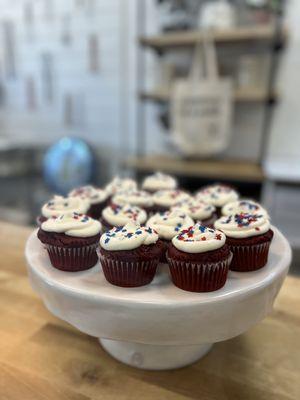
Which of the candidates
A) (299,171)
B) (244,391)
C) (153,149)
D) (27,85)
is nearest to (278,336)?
(244,391)

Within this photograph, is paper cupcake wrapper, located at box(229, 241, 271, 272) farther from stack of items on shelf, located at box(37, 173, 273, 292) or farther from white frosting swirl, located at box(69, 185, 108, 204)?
white frosting swirl, located at box(69, 185, 108, 204)

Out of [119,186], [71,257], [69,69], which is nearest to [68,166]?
[69,69]

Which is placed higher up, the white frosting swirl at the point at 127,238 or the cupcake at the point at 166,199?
the white frosting swirl at the point at 127,238

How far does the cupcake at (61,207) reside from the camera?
693 millimetres

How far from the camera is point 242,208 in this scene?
2.33ft

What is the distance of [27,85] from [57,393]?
8.35 ft

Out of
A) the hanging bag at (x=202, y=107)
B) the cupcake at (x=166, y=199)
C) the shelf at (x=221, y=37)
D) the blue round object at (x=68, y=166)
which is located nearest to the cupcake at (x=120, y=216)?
the cupcake at (x=166, y=199)

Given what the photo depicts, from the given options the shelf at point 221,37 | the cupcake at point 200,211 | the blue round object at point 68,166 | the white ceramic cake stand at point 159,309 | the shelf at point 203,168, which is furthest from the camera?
the blue round object at point 68,166

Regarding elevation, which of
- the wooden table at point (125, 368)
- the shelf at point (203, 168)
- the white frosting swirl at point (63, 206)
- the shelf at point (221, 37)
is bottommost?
the shelf at point (203, 168)

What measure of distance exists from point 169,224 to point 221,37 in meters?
1.43

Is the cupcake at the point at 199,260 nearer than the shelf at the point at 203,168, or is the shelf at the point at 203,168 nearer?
the cupcake at the point at 199,260

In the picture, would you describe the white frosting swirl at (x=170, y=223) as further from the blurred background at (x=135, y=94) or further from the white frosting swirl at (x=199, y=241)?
the blurred background at (x=135, y=94)

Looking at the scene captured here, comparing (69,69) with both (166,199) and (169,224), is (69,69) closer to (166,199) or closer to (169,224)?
(166,199)

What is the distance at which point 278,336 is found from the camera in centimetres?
65
